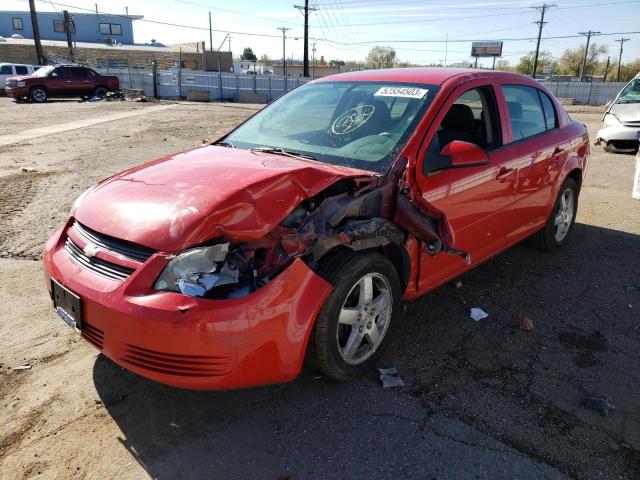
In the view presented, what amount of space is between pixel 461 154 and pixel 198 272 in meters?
1.85

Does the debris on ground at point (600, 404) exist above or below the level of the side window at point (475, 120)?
below

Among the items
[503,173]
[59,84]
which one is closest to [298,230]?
[503,173]

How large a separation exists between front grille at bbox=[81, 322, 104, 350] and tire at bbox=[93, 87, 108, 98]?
87.7 feet

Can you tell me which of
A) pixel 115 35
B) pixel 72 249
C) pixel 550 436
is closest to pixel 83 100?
pixel 72 249

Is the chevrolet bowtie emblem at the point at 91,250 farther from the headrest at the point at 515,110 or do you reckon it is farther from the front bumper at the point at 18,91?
the front bumper at the point at 18,91

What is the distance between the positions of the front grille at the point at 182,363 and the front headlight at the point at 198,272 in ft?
0.97

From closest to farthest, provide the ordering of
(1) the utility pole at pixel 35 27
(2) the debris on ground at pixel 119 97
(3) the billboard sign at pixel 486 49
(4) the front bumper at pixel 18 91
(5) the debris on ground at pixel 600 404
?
(5) the debris on ground at pixel 600 404 → (4) the front bumper at pixel 18 91 → (2) the debris on ground at pixel 119 97 → (1) the utility pole at pixel 35 27 → (3) the billboard sign at pixel 486 49

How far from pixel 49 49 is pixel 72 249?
5304 centimetres

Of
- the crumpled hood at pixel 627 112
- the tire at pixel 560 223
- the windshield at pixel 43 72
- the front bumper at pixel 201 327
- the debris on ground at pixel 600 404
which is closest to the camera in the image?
the front bumper at pixel 201 327

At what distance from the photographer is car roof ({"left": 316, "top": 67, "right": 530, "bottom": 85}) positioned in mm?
3752

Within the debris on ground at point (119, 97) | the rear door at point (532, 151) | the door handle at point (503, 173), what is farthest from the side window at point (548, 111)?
the debris on ground at point (119, 97)

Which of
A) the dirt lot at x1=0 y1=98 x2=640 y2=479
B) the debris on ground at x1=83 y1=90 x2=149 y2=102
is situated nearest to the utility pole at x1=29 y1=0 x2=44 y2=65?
the debris on ground at x1=83 y1=90 x2=149 y2=102

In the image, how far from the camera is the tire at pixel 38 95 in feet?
78.5

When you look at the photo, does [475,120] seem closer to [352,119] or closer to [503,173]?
[503,173]
